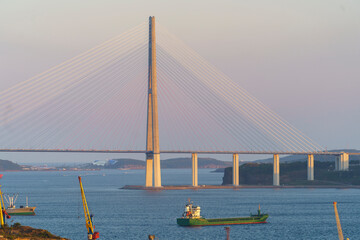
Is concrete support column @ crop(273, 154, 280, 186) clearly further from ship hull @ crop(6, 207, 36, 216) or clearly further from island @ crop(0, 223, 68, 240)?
island @ crop(0, 223, 68, 240)

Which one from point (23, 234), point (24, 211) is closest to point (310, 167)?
point (24, 211)

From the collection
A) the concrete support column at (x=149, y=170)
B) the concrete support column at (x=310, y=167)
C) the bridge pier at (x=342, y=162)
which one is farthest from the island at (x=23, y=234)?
the bridge pier at (x=342, y=162)

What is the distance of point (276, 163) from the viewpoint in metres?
181

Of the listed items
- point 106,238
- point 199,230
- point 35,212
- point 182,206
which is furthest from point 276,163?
point 106,238

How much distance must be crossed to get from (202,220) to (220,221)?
265 cm

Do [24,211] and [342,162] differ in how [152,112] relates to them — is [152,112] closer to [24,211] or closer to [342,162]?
[24,211]

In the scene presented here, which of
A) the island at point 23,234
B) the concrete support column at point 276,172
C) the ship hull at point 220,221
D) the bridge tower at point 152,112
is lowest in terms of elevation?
the ship hull at point 220,221

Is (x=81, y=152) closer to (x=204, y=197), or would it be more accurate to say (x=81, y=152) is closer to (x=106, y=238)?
(x=204, y=197)

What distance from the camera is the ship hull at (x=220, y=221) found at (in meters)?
92.7

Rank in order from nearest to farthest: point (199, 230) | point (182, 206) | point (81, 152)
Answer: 1. point (199, 230)
2. point (182, 206)
3. point (81, 152)

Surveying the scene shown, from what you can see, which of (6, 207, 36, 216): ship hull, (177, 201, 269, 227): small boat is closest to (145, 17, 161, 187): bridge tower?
(6, 207, 36, 216): ship hull

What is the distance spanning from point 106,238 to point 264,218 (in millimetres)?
25301

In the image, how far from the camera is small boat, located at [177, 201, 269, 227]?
→ 305ft

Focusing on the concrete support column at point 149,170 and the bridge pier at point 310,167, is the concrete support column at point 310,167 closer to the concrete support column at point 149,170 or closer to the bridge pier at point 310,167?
the bridge pier at point 310,167
